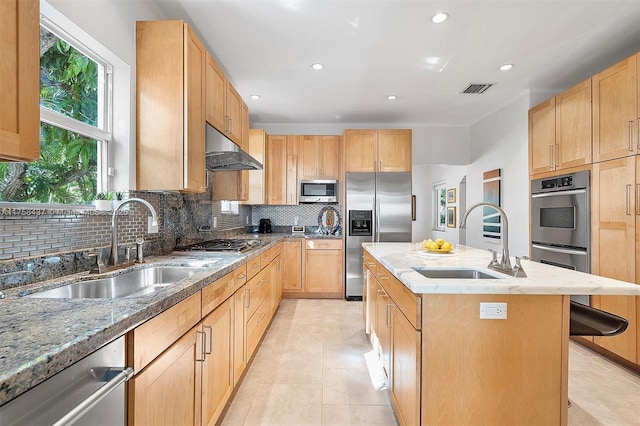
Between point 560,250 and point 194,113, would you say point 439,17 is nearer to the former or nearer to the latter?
point 194,113

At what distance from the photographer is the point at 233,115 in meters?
2.89

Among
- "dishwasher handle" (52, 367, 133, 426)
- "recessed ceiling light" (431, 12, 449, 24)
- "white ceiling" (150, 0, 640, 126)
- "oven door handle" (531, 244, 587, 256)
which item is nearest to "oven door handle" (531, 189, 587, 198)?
"oven door handle" (531, 244, 587, 256)

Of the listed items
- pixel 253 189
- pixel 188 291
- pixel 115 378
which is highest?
pixel 253 189

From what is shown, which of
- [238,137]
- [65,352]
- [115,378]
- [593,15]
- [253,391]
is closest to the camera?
[65,352]

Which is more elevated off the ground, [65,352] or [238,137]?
[238,137]

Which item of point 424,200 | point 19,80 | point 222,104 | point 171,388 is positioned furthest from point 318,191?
point 424,200

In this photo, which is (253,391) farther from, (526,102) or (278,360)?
(526,102)

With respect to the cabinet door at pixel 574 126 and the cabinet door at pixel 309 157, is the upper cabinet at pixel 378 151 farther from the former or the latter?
the cabinet door at pixel 574 126

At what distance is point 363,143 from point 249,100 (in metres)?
1.69

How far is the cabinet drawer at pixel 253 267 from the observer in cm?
228

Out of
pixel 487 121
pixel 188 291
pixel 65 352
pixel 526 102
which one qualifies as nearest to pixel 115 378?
pixel 65 352

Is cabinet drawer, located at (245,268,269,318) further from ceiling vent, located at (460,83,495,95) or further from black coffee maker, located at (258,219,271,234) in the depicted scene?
ceiling vent, located at (460,83,495,95)

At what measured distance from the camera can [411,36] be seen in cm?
251

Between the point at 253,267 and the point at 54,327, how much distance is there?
1.67m
